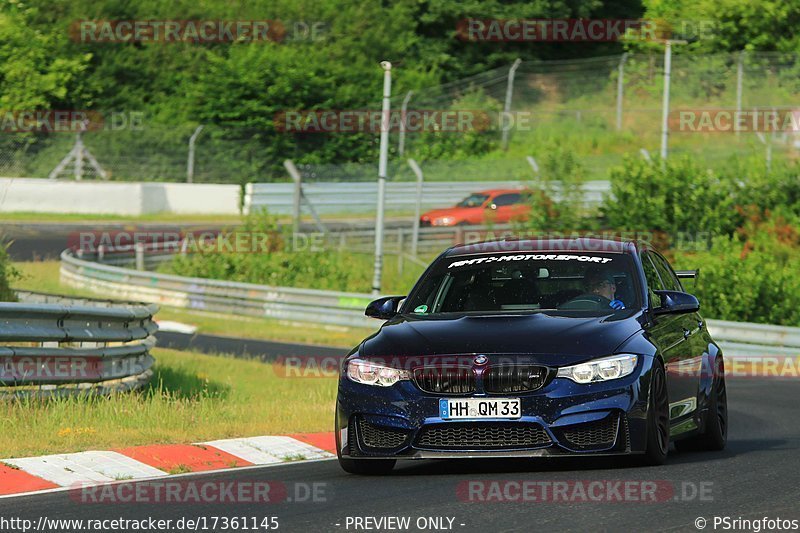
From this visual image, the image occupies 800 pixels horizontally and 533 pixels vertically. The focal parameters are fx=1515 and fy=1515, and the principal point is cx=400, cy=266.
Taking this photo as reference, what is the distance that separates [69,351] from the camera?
502 inches

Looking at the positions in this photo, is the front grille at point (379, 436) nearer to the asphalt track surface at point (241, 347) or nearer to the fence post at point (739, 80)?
the asphalt track surface at point (241, 347)

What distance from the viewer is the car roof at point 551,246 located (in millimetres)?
10781

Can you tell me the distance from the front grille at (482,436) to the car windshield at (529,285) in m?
1.30

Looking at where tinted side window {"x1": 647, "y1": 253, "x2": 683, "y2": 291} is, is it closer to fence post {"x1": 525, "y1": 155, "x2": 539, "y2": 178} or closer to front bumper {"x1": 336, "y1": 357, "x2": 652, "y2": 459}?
front bumper {"x1": 336, "y1": 357, "x2": 652, "y2": 459}

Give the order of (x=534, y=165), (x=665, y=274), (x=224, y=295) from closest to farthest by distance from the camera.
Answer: (x=665, y=274)
(x=224, y=295)
(x=534, y=165)

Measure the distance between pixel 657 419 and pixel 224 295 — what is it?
24563 millimetres

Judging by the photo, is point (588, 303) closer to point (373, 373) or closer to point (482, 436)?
point (482, 436)

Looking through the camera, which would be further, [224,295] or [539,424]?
[224,295]

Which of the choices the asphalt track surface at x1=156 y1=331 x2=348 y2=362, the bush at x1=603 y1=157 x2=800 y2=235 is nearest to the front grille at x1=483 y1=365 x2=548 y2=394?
the asphalt track surface at x1=156 y1=331 x2=348 y2=362

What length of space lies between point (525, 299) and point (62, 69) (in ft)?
174

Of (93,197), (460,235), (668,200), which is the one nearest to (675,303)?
(460,235)

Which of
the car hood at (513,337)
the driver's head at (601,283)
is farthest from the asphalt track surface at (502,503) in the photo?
the driver's head at (601,283)

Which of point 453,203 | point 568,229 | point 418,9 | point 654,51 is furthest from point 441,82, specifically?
point 568,229

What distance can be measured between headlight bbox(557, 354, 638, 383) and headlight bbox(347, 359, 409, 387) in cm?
100
